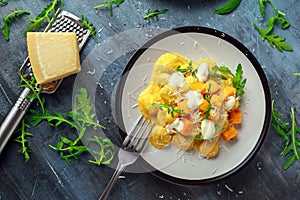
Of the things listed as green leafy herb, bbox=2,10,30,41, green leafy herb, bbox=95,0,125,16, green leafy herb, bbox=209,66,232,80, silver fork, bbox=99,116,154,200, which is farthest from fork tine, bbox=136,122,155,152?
green leafy herb, bbox=2,10,30,41

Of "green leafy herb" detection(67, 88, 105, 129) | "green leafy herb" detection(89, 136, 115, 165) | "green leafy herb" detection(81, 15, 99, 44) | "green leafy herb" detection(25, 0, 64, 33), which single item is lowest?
"green leafy herb" detection(89, 136, 115, 165)

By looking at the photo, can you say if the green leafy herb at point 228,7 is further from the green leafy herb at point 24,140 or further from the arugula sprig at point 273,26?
the green leafy herb at point 24,140

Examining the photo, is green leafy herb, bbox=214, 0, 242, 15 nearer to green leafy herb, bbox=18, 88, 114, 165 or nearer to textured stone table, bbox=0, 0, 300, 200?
textured stone table, bbox=0, 0, 300, 200

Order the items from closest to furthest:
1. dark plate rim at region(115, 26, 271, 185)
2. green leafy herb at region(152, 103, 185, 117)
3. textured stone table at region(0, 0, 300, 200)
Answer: green leafy herb at region(152, 103, 185, 117) → dark plate rim at region(115, 26, 271, 185) → textured stone table at region(0, 0, 300, 200)

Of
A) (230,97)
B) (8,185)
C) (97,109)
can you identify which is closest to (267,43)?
(230,97)

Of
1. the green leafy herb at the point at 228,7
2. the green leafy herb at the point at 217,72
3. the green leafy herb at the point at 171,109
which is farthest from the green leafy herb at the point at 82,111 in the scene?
the green leafy herb at the point at 228,7

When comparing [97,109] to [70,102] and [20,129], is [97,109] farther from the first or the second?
[20,129]

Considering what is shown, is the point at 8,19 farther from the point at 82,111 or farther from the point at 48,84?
the point at 82,111
